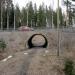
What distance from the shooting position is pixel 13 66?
3294 cm

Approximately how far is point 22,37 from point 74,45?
11860 mm

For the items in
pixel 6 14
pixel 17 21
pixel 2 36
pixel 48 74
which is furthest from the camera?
pixel 17 21

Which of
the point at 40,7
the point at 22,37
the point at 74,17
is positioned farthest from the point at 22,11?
the point at 22,37

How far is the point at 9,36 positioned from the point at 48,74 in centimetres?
3944

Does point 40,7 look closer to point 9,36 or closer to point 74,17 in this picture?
point 74,17

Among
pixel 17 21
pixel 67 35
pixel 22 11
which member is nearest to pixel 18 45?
pixel 67 35

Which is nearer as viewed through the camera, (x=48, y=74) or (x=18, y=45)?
(x=48, y=74)

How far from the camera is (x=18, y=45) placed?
64188 mm

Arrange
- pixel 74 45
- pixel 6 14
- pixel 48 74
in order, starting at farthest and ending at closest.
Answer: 1. pixel 6 14
2. pixel 74 45
3. pixel 48 74

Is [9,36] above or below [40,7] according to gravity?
below

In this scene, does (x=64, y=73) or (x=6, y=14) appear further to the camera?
(x=6, y=14)

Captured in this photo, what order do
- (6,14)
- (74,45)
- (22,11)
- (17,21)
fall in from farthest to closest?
(22,11), (17,21), (6,14), (74,45)

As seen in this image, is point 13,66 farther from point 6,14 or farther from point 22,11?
point 22,11

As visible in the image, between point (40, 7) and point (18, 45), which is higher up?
point (40, 7)
